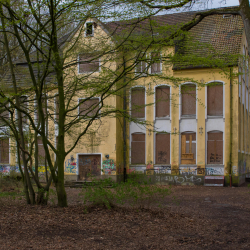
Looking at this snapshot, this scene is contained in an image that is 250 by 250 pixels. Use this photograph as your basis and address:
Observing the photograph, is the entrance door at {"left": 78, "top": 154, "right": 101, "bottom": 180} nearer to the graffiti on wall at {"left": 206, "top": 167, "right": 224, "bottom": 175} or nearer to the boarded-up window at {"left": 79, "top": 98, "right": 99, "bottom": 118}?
the boarded-up window at {"left": 79, "top": 98, "right": 99, "bottom": 118}

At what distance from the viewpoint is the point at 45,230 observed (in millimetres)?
7055

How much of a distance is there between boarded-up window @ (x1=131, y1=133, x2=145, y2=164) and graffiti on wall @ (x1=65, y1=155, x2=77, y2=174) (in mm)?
4157

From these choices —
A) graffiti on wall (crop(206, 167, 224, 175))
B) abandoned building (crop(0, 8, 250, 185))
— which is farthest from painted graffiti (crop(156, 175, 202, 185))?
graffiti on wall (crop(206, 167, 224, 175))

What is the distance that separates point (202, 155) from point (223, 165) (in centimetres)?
145

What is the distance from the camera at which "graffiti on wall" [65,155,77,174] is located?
24141mm

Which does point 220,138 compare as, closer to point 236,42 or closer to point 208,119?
point 208,119

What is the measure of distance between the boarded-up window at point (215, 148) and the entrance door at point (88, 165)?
24.9ft

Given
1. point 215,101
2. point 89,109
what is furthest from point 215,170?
point 89,109

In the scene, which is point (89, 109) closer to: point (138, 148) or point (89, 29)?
point (138, 148)

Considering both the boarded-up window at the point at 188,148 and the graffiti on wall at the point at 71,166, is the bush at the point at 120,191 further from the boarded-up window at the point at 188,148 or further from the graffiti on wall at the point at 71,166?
the graffiti on wall at the point at 71,166

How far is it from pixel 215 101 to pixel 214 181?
17.1 ft

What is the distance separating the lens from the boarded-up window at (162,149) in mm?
23078

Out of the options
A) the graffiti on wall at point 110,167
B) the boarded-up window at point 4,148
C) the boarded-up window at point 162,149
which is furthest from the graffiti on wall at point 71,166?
the boarded-up window at point 162,149

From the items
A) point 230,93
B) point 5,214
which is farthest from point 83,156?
point 5,214
